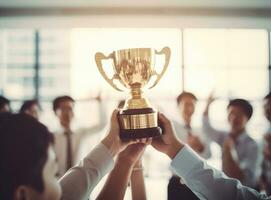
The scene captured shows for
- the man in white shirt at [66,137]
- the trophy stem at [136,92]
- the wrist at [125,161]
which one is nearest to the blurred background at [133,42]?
the man in white shirt at [66,137]

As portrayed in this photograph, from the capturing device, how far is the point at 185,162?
938mm

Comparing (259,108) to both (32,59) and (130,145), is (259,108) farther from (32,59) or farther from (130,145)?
(130,145)

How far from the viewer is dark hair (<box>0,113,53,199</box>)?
2.06 feet

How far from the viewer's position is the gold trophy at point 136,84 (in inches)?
44.9

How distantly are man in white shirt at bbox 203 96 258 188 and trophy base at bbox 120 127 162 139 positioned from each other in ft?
4.93

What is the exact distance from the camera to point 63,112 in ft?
9.25

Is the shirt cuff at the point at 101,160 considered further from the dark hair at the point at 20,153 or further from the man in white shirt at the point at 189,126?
the man in white shirt at the point at 189,126

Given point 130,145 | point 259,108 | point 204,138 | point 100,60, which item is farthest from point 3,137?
point 259,108

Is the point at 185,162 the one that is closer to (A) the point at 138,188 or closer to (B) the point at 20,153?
(A) the point at 138,188

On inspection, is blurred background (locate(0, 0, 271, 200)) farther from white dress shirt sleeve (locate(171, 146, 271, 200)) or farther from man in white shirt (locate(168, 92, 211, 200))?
white dress shirt sleeve (locate(171, 146, 271, 200))

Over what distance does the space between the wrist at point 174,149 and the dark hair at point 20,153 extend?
0.44 meters

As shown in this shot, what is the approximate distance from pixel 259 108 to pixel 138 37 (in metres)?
1.72

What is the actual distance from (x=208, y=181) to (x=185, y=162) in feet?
0.27

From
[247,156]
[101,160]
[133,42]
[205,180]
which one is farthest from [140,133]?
[133,42]
